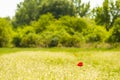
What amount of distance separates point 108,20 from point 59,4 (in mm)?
16297

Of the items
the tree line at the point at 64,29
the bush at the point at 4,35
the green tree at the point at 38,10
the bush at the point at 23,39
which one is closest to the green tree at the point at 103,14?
the tree line at the point at 64,29

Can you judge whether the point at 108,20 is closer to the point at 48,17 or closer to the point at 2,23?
the point at 48,17

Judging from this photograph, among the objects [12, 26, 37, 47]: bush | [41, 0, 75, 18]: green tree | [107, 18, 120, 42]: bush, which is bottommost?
[12, 26, 37, 47]: bush

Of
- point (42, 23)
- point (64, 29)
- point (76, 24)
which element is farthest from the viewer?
point (42, 23)

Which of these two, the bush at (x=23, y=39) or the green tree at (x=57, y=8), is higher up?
the green tree at (x=57, y=8)

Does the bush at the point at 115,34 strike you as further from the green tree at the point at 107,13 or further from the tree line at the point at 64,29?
the green tree at the point at 107,13

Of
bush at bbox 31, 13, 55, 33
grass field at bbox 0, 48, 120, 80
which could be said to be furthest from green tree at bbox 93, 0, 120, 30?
grass field at bbox 0, 48, 120, 80

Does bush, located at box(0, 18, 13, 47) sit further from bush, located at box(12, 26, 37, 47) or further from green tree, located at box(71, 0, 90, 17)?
green tree, located at box(71, 0, 90, 17)

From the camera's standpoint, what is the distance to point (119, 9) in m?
65.4

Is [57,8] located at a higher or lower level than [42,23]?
higher

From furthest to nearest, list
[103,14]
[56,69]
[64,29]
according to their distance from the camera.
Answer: [103,14], [64,29], [56,69]

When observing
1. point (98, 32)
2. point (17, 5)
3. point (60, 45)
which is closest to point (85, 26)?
point (98, 32)

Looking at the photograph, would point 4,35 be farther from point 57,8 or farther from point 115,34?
point 57,8

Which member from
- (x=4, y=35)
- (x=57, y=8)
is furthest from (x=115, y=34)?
(x=57, y=8)
